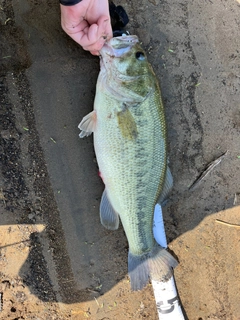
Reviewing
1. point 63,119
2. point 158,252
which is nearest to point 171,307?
point 158,252

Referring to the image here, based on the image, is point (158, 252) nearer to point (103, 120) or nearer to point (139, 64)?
point (103, 120)

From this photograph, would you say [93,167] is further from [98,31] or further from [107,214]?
[98,31]

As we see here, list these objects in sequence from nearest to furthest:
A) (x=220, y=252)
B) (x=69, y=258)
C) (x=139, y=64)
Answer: (x=139, y=64) → (x=69, y=258) → (x=220, y=252)

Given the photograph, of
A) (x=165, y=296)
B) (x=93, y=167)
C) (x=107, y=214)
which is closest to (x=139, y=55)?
(x=93, y=167)

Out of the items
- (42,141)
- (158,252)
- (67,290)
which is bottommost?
(67,290)

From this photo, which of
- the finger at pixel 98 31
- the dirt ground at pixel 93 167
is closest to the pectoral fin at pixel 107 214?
the dirt ground at pixel 93 167

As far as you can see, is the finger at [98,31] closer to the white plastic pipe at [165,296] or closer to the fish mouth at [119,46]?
the fish mouth at [119,46]

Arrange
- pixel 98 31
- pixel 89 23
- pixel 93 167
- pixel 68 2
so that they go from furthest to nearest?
pixel 93 167
pixel 89 23
pixel 98 31
pixel 68 2
